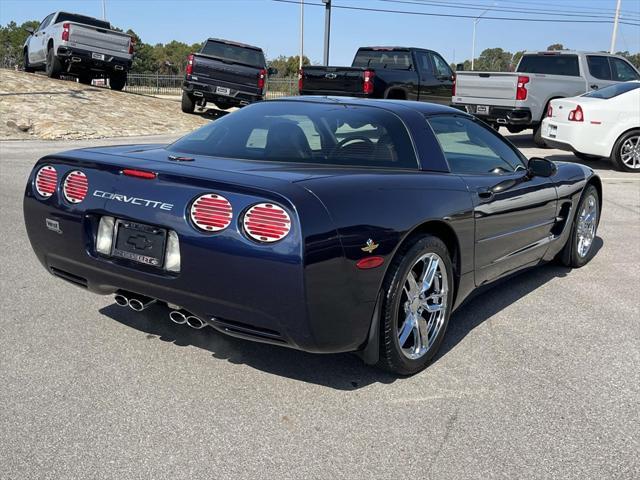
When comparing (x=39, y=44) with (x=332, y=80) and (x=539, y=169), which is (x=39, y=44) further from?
(x=539, y=169)

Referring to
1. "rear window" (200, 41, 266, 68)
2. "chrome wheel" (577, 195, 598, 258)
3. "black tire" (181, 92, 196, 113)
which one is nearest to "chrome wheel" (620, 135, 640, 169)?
"chrome wheel" (577, 195, 598, 258)

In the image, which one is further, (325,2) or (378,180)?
(325,2)

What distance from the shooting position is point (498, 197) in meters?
4.13

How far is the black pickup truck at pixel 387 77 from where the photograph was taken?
15.8 m

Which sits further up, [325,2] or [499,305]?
[325,2]

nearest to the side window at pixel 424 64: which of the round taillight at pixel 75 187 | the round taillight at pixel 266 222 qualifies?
the round taillight at pixel 75 187

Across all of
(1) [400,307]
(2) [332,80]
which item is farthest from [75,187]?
(2) [332,80]

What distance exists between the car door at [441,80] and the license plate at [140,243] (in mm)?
15072

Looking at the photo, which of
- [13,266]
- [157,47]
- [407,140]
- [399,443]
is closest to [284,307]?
[399,443]

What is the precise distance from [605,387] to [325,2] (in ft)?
66.7

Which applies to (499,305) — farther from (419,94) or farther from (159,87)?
(159,87)

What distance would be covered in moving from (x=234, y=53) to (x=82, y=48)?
405 centimetres

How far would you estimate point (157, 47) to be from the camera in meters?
101

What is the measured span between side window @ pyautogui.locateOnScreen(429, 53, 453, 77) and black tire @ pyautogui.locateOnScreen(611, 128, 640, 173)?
6.43 m
